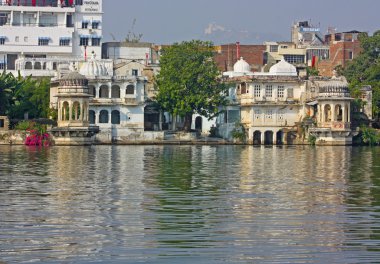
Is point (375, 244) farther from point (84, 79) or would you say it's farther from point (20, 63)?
point (20, 63)

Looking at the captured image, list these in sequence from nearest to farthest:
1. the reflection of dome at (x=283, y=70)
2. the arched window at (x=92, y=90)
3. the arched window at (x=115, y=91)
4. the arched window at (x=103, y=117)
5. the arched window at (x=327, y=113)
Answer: the arched window at (x=327, y=113)
the arched window at (x=103, y=117)
the arched window at (x=92, y=90)
the arched window at (x=115, y=91)
the reflection of dome at (x=283, y=70)

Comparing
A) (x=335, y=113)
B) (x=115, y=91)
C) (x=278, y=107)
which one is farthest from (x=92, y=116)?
(x=335, y=113)

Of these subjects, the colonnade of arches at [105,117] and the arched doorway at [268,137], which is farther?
the arched doorway at [268,137]

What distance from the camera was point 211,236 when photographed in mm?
28203

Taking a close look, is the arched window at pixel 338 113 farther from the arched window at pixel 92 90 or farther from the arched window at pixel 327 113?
the arched window at pixel 92 90

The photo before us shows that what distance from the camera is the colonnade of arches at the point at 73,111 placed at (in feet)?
290

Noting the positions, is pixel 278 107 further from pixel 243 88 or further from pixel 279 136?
pixel 243 88

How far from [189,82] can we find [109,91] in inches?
248

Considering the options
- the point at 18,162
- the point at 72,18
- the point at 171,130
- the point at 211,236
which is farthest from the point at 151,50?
the point at 211,236

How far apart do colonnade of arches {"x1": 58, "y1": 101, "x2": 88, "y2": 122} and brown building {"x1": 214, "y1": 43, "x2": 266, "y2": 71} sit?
34.8m

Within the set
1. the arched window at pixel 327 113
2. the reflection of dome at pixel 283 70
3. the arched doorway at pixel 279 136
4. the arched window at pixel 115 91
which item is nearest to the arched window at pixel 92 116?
A: the arched window at pixel 115 91

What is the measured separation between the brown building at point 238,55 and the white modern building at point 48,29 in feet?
40.6

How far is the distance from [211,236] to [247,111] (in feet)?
224

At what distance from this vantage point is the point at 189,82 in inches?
3676
